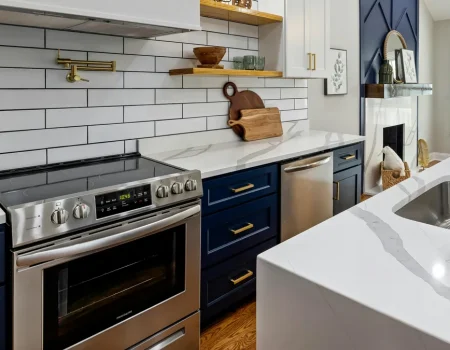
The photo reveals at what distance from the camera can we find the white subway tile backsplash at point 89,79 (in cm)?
198

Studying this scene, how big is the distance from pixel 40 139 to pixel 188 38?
110 centimetres

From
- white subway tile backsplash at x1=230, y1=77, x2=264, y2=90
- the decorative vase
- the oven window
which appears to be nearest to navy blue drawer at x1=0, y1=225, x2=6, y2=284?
the oven window

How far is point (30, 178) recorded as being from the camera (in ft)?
5.85

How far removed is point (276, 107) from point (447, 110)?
482 cm

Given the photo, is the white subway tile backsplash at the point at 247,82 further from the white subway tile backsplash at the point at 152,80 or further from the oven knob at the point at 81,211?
the oven knob at the point at 81,211

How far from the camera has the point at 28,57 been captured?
1.88 m

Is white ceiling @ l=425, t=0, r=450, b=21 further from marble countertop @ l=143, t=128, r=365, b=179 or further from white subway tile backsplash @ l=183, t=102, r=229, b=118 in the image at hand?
white subway tile backsplash @ l=183, t=102, r=229, b=118

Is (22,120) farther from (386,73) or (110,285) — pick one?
(386,73)

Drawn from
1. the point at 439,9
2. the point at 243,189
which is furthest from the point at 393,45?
the point at 243,189

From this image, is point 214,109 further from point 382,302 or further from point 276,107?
point 382,302

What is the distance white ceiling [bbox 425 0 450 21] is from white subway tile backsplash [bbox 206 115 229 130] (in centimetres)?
491

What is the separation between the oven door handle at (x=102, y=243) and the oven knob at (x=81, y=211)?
4.0 inches

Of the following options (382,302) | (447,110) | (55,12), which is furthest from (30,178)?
(447,110)

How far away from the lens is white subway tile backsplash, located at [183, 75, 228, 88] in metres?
2.56
